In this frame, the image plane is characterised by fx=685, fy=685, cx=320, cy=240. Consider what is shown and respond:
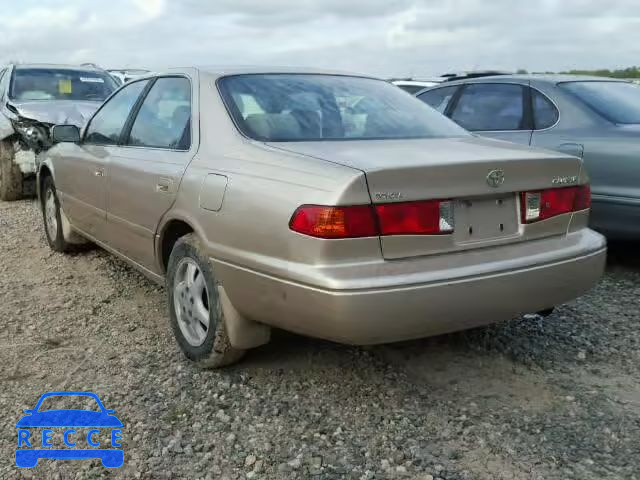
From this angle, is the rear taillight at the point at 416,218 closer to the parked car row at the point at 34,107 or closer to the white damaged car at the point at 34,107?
the parked car row at the point at 34,107

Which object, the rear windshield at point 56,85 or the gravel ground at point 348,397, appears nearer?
the gravel ground at point 348,397

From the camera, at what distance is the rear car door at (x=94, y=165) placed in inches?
170

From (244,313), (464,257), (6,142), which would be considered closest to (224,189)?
(244,313)

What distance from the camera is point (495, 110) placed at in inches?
228

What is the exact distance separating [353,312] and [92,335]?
192 centimetres

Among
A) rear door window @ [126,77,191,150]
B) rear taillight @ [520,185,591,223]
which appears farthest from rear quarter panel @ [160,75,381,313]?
rear taillight @ [520,185,591,223]

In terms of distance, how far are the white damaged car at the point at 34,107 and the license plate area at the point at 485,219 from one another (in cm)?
618

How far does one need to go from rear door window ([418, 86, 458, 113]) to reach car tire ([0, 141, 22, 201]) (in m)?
5.10

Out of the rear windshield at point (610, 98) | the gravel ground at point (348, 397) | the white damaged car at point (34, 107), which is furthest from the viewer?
the white damaged car at point (34, 107)

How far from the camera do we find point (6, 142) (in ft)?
27.5

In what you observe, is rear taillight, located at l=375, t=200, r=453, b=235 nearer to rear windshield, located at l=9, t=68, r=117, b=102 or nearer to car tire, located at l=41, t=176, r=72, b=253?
car tire, located at l=41, t=176, r=72, b=253

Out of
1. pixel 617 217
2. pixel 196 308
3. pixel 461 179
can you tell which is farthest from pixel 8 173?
pixel 461 179

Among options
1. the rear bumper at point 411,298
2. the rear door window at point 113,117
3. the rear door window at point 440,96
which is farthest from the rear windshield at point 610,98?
the rear door window at point 113,117

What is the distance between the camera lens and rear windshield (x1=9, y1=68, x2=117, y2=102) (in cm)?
888
